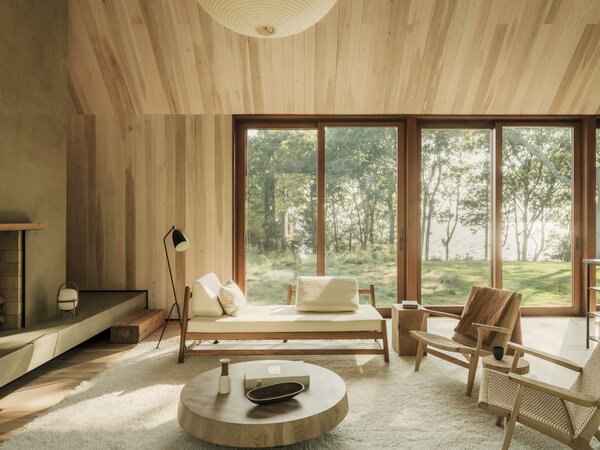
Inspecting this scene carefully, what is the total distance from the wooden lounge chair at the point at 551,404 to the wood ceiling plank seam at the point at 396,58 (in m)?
3.47

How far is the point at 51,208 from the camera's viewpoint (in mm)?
4035

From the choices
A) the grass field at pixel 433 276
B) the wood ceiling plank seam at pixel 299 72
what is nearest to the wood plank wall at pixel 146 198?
the grass field at pixel 433 276

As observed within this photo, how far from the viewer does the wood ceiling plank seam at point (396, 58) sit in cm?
425

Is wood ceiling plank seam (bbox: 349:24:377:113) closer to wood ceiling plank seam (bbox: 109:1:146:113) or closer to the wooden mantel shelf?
wood ceiling plank seam (bbox: 109:1:146:113)

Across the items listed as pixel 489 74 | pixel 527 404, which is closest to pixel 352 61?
pixel 489 74

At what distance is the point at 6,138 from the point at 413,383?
3.89 meters

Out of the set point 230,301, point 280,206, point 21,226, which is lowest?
point 230,301


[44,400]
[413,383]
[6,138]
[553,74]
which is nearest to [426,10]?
[553,74]

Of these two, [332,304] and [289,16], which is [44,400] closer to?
[332,304]

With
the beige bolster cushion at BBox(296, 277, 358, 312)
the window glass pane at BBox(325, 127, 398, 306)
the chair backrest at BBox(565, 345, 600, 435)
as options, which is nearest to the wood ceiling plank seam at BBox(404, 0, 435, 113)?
the window glass pane at BBox(325, 127, 398, 306)

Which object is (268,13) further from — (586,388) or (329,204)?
(329,204)

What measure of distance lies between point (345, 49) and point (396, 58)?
2.00ft

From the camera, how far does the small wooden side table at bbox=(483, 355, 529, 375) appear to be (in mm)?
2752

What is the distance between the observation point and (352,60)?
4.66 m
